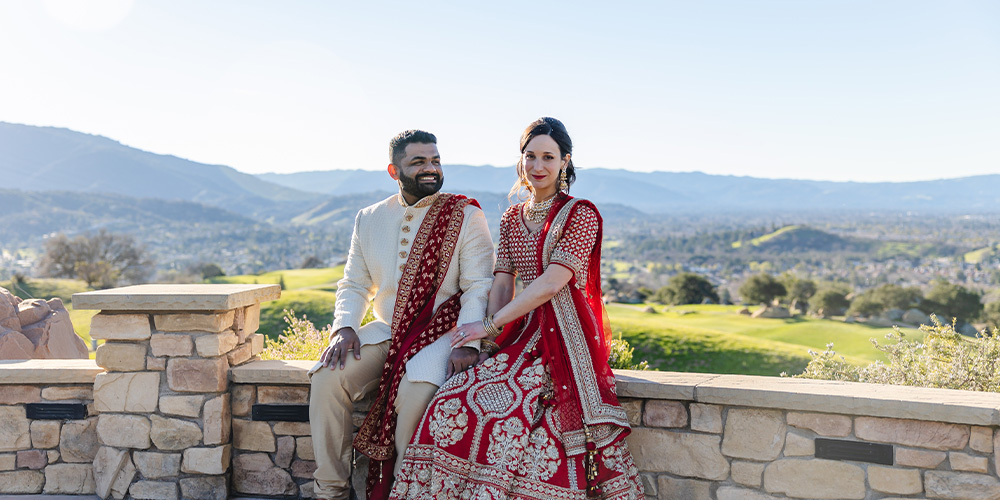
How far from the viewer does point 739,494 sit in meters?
3.04

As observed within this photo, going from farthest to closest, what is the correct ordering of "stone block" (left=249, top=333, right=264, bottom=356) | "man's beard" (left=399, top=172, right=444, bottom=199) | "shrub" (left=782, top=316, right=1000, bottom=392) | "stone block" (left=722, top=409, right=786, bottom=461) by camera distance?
"shrub" (left=782, top=316, right=1000, bottom=392), "stone block" (left=249, top=333, right=264, bottom=356), "man's beard" (left=399, top=172, right=444, bottom=199), "stone block" (left=722, top=409, right=786, bottom=461)

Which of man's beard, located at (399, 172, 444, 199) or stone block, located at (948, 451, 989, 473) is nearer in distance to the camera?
stone block, located at (948, 451, 989, 473)

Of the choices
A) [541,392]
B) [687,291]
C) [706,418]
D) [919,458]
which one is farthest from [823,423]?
[687,291]

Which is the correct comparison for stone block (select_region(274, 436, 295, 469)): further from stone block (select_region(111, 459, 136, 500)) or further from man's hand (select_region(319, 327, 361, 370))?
stone block (select_region(111, 459, 136, 500))

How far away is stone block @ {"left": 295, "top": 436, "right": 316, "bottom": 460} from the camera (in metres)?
3.52

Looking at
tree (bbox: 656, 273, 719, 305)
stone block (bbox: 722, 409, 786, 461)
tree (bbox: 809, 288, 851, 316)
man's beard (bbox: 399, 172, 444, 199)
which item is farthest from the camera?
tree (bbox: 656, 273, 719, 305)

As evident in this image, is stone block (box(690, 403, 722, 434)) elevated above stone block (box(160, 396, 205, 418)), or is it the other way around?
stone block (box(690, 403, 722, 434))

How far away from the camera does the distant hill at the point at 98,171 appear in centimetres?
12662

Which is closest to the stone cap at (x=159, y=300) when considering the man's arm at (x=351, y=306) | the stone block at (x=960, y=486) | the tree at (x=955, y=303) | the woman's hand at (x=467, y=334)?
the man's arm at (x=351, y=306)

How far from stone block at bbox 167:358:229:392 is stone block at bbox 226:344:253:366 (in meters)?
0.11

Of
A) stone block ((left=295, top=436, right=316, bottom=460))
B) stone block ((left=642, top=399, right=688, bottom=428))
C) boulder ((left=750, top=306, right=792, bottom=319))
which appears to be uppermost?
stone block ((left=642, top=399, right=688, bottom=428))

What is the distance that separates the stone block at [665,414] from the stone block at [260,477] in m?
1.83

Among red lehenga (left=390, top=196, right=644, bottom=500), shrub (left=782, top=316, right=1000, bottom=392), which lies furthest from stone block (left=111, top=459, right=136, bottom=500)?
shrub (left=782, top=316, right=1000, bottom=392)

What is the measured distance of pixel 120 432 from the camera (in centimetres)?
349
